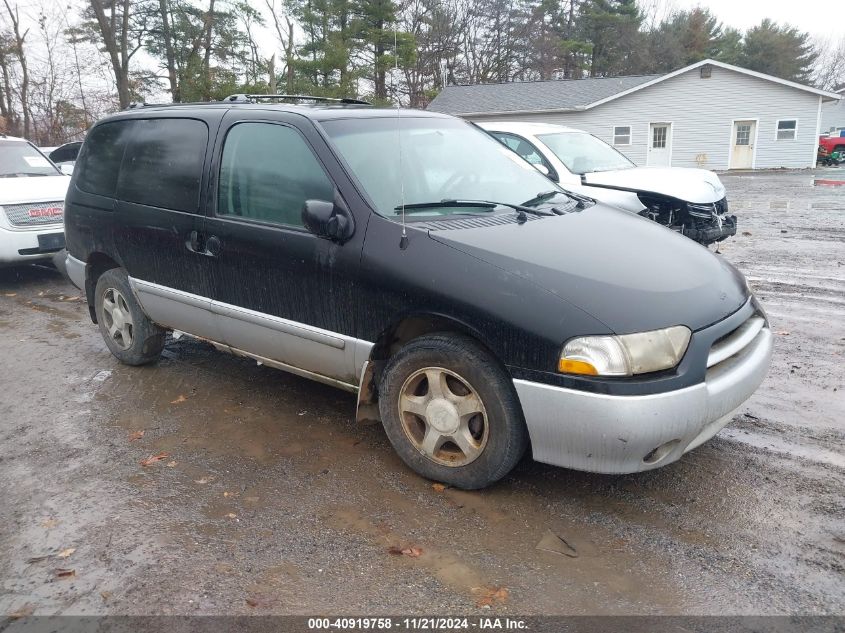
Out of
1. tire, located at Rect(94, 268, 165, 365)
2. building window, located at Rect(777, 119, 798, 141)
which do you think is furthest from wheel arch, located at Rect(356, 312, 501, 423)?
building window, located at Rect(777, 119, 798, 141)

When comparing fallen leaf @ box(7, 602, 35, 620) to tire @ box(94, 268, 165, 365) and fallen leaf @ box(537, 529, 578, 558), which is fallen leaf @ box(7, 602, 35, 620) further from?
tire @ box(94, 268, 165, 365)

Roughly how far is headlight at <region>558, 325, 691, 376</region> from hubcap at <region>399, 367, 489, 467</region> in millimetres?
553

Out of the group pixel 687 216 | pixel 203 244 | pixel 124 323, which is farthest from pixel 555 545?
pixel 687 216

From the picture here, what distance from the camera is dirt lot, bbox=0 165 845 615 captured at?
8.87 ft

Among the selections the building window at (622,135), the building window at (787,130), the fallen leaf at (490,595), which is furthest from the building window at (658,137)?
the fallen leaf at (490,595)

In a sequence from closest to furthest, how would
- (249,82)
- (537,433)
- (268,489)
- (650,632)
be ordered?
(650,632) → (537,433) → (268,489) → (249,82)

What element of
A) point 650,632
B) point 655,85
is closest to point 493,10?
point 655,85

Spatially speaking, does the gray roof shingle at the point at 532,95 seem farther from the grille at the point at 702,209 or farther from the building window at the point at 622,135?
the grille at the point at 702,209

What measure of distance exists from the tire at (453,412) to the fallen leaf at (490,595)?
0.64 meters

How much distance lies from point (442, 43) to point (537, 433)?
4272 centimetres

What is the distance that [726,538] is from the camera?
3023 mm

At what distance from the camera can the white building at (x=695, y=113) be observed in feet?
97.4

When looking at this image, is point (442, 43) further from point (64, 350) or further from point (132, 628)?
point (132, 628)

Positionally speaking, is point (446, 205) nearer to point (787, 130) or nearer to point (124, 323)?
point (124, 323)
